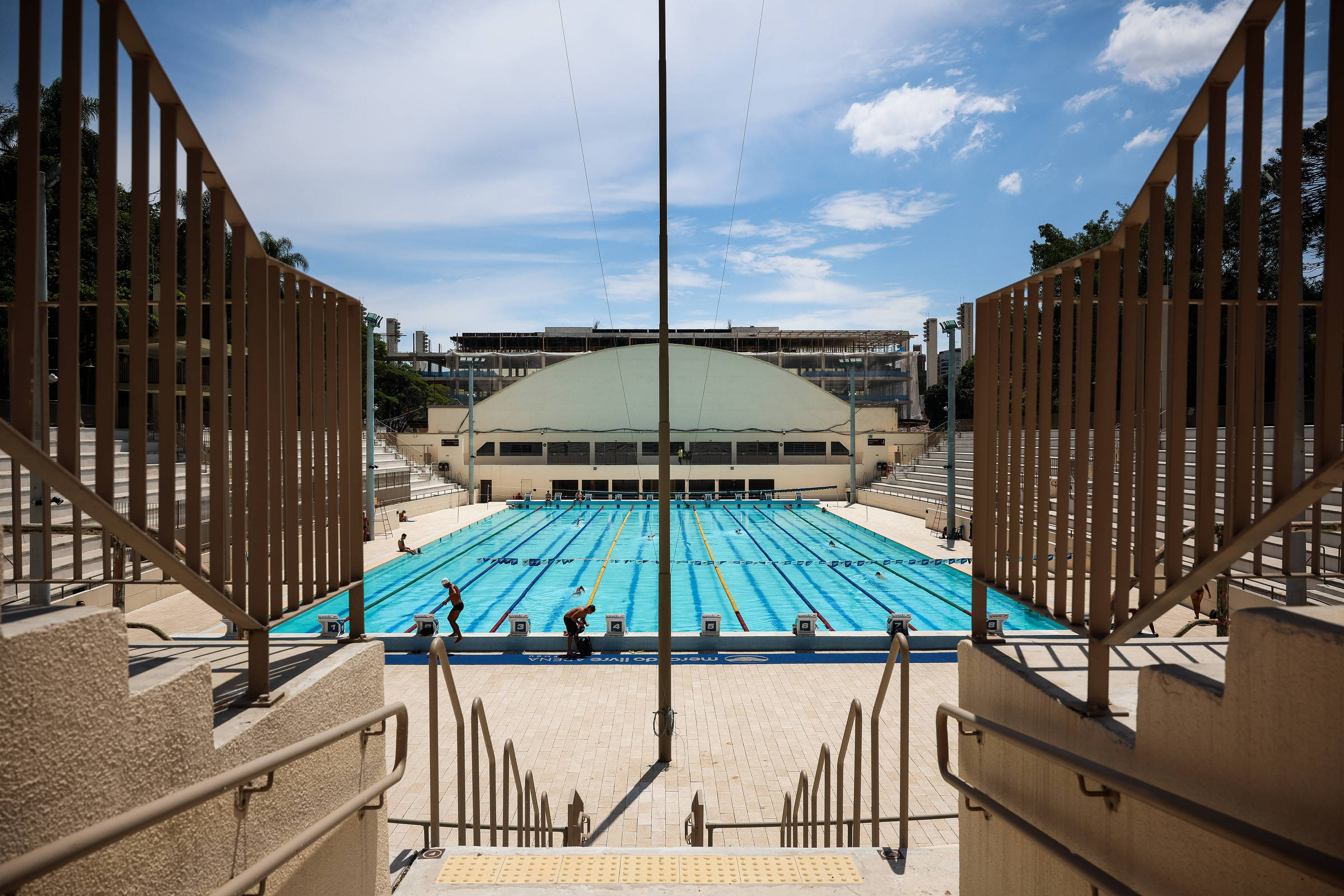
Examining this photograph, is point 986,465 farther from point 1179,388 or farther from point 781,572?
point 781,572

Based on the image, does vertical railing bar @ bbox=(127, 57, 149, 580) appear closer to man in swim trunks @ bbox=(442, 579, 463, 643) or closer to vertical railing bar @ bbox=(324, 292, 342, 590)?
vertical railing bar @ bbox=(324, 292, 342, 590)

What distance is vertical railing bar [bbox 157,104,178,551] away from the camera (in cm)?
243

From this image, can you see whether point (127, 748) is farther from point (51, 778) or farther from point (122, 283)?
point (122, 283)

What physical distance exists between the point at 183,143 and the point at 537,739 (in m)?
6.71

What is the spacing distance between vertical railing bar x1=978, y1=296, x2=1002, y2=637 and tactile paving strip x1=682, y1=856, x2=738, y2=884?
180 centimetres

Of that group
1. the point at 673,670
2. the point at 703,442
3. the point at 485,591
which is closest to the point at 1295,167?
the point at 673,670

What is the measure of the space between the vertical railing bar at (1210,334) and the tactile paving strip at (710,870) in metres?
2.77

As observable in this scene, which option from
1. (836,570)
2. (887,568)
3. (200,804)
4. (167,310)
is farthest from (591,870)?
(887,568)

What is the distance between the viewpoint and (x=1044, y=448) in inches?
125

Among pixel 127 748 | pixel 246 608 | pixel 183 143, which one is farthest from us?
pixel 246 608

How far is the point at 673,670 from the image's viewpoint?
33.6 ft

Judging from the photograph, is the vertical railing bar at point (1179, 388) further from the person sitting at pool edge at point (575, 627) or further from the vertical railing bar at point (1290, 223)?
the person sitting at pool edge at point (575, 627)

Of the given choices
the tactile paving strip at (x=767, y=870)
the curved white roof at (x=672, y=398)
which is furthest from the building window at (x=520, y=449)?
the tactile paving strip at (x=767, y=870)

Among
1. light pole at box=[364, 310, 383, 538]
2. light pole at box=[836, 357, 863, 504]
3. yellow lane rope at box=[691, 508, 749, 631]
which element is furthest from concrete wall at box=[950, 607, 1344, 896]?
light pole at box=[836, 357, 863, 504]
